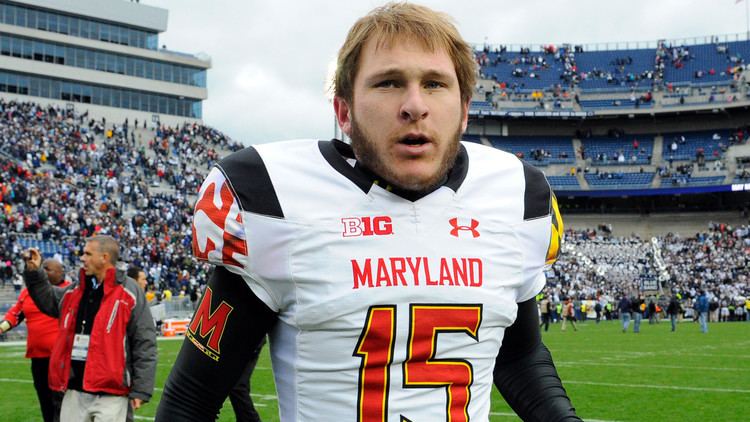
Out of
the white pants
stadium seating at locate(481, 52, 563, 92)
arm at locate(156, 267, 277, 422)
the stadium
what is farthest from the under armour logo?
stadium seating at locate(481, 52, 563, 92)

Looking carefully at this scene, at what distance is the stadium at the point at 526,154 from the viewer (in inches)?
1171

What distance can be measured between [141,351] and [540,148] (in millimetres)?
48142

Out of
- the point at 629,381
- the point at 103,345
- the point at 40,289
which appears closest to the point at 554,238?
the point at 103,345

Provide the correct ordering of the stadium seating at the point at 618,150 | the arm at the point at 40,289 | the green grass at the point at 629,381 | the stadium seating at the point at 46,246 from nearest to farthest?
the arm at the point at 40,289, the green grass at the point at 629,381, the stadium seating at the point at 46,246, the stadium seating at the point at 618,150

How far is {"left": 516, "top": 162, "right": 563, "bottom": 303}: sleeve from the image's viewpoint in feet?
7.38

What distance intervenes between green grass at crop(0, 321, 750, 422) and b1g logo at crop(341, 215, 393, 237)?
24.2ft

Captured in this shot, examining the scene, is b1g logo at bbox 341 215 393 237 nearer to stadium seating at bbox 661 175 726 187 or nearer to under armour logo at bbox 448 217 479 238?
under armour logo at bbox 448 217 479 238

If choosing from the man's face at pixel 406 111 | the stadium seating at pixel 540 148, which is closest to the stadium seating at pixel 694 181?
the stadium seating at pixel 540 148

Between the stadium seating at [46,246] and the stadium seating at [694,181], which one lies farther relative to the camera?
the stadium seating at [694,181]

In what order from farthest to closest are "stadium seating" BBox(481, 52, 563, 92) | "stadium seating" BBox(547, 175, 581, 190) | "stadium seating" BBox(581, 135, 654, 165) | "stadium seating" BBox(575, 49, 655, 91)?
"stadium seating" BBox(481, 52, 563, 92), "stadium seating" BBox(575, 49, 655, 91), "stadium seating" BBox(581, 135, 654, 165), "stadium seating" BBox(547, 175, 581, 190)

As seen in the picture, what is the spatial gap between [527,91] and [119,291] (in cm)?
4977

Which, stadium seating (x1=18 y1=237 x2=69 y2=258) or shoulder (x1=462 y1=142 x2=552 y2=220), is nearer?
shoulder (x1=462 y1=142 x2=552 y2=220)

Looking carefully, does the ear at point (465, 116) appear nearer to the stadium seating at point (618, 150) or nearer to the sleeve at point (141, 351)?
the sleeve at point (141, 351)

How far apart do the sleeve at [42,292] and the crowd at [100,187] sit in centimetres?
1890
